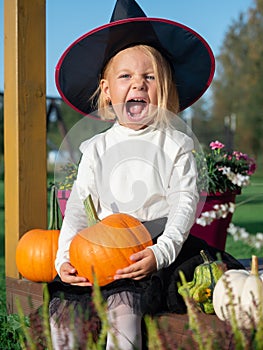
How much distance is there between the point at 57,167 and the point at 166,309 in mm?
1094

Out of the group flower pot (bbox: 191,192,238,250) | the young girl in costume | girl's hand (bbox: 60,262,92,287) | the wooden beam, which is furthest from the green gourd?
flower pot (bbox: 191,192,238,250)

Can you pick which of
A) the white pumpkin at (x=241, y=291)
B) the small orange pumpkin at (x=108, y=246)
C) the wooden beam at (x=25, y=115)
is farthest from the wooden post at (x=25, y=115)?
the white pumpkin at (x=241, y=291)

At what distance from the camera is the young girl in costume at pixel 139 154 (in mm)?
2188

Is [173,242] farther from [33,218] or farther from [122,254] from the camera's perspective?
[33,218]

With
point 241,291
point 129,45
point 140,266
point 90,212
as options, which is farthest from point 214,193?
point 241,291

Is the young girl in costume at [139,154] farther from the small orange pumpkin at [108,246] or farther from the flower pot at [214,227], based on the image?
the flower pot at [214,227]

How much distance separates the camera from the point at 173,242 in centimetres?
225

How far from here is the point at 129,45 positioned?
2.62 metres

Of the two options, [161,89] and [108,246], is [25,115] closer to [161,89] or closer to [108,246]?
[161,89]

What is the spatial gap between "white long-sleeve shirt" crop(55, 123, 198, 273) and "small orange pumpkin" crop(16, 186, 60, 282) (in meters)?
0.38

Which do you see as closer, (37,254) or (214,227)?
(37,254)

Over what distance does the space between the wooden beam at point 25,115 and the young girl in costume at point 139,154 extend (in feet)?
0.63

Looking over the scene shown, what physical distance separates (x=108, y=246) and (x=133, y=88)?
0.67 metres

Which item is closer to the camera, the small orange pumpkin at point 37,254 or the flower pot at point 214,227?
the small orange pumpkin at point 37,254
